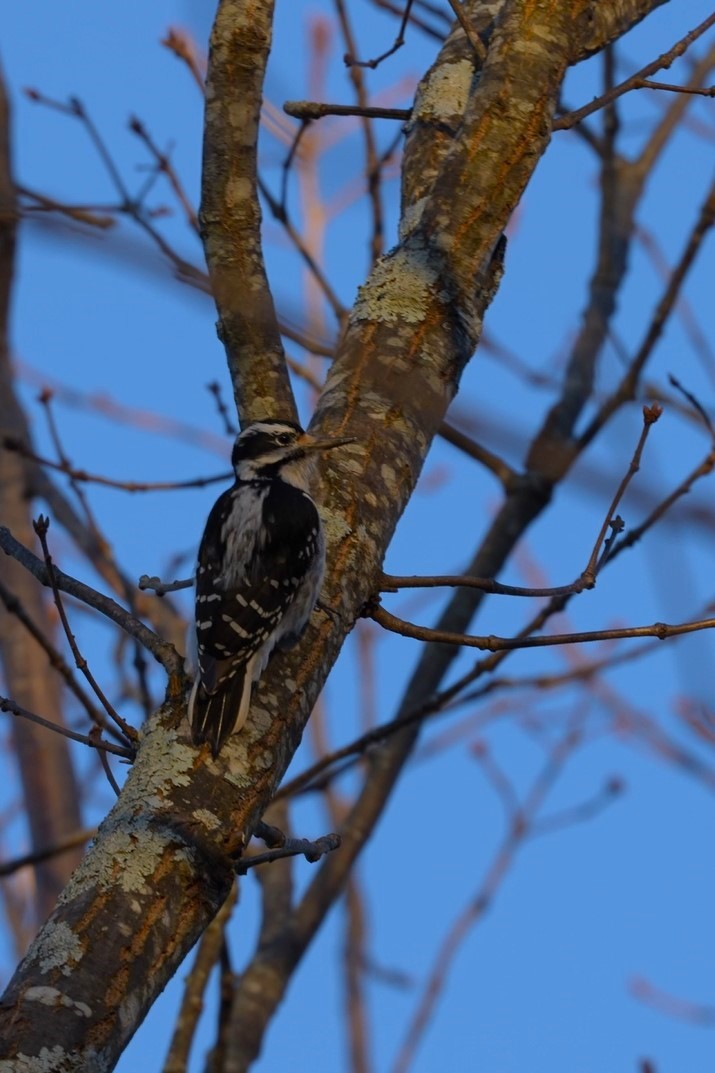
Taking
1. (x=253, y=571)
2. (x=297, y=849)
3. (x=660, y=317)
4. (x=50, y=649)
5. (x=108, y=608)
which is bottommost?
(x=297, y=849)

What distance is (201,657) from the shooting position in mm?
3484

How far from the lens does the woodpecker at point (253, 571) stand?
2.98m

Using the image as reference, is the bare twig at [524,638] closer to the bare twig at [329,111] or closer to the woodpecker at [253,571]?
the woodpecker at [253,571]

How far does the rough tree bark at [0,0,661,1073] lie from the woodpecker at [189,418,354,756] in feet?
0.24

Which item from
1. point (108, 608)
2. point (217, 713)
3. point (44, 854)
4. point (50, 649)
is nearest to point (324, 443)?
point (108, 608)

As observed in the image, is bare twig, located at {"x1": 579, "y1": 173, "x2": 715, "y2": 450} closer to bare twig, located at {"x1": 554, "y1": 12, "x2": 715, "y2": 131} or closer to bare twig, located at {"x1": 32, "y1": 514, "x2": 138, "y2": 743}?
bare twig, located at {"x1": 554, "y1": 12, "x2": 715, "y2": 131}

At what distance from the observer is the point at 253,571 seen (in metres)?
4.11

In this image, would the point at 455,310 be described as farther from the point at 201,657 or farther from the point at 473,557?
the point at 473,557

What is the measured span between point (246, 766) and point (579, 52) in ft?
7.98

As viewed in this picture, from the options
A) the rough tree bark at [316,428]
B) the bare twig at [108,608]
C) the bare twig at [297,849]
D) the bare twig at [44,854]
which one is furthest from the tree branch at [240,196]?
the bare twig at [44,854]

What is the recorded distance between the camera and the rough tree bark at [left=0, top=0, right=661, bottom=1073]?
2312 millimetres

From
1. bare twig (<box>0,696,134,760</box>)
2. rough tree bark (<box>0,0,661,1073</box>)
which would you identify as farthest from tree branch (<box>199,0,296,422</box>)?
bare twig (<box>0,696,134,760</box>)

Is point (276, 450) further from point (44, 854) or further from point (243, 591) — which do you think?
point (44, 854)

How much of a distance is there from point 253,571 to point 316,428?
0.76m
